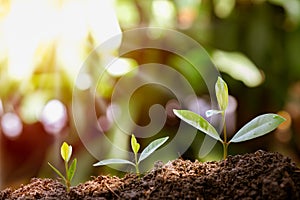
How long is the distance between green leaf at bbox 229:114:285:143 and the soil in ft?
0.05

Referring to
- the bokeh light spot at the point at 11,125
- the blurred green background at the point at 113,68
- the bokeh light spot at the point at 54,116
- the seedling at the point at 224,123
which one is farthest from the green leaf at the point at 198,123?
the bokeh light spot at the point at 11,125

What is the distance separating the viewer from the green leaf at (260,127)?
33 centimetres

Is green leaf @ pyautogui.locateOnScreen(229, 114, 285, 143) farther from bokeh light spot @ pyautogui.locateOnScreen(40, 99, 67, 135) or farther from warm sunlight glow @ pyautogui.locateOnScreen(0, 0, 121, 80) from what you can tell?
bokeh light spot @ pyautogui.locateOnScreen(40, 99, 67, 135)

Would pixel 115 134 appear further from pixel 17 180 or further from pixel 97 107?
pixel 17 180

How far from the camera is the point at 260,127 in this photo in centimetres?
34

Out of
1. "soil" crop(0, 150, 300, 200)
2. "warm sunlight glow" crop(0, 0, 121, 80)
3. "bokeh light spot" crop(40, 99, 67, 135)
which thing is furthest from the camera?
"bokeh light spot" crop(40, 99, 67, 135)

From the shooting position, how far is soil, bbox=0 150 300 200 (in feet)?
0.98

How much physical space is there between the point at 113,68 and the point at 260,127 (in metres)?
0.71

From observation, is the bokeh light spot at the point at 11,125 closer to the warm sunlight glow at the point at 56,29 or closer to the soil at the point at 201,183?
the warm sunlight glow at the point at 56,29

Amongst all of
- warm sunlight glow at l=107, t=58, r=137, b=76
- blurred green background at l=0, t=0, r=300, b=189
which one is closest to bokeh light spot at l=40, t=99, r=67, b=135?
blurred green background at l=0, t=0, r=300, b=189

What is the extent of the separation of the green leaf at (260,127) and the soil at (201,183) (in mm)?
15

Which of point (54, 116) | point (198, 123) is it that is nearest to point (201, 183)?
point (198, 123)

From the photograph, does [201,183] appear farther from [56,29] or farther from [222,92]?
[56,29]

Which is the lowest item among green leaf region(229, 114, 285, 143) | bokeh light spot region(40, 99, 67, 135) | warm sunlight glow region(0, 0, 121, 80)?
green leaf region(229, 114, 285, 143)
